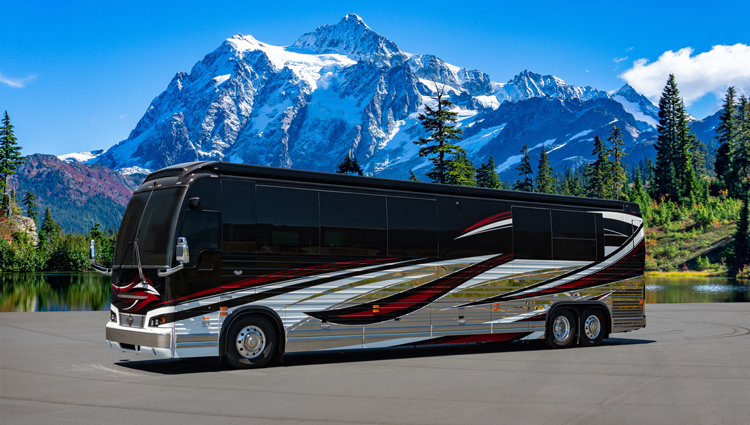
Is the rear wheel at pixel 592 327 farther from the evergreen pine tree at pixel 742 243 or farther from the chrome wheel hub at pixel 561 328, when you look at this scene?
the evergreen pine tree at pixel 742 243

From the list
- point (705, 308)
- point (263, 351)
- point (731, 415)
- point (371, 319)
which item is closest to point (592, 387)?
point (731, 415)

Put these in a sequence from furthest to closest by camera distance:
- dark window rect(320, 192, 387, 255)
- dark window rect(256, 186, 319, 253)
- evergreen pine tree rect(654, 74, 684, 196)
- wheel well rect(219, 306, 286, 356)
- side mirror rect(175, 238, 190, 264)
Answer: evergreen pine tree rect(654, 74, 684, 196) < dark window rect(320, 192, 387, 255) < dark window rect(256, 186, 319, 253) < wheel well rect(219, 306, 286, 356) < side mirror rect(175, 238, 190, 264)

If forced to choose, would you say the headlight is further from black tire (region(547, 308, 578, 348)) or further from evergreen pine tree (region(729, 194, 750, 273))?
evergreen pine tree (region(729, 194, 750, 273))

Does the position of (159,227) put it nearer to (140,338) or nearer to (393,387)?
(140,338)

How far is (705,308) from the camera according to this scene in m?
33.6

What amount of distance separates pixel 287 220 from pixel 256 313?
1.82 meters

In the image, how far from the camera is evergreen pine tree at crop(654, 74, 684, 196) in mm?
110312

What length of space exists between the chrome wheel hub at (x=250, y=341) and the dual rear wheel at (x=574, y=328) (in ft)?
25.6

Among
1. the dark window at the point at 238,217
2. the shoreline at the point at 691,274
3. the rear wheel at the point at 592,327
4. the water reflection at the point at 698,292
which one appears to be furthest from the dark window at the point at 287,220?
the shoreline at the point at 691,274

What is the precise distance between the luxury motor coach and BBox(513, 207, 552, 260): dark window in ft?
0.11

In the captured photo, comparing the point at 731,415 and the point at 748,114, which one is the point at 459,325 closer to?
the point at 731,415

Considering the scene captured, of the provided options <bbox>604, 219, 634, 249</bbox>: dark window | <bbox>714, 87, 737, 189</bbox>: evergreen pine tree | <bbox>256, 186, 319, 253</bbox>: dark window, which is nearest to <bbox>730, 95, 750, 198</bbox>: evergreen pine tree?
<bbox>714, 87, 737, 189</bbox>: evergreen pine tree

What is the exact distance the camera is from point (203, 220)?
471 inches

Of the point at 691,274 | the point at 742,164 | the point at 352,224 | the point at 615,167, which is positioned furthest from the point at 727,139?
the point at 352,224
